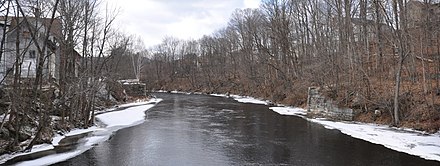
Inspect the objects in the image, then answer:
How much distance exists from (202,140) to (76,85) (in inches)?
318

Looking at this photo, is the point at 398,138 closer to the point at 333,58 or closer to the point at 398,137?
the point at 398,137

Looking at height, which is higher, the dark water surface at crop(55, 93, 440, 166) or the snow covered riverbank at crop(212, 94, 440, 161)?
the snow covered riverbank at crop(212, 94, 440, 161)

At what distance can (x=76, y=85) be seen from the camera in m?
19.0

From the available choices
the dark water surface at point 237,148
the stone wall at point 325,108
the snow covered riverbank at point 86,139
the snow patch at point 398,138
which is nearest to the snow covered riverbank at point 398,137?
the snow patch at point 398,138

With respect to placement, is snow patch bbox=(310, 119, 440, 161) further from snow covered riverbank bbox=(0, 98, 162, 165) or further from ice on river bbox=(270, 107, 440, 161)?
snow covered riverbank bbox=(0, 98, 162, 165)

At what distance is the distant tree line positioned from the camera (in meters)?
19.3

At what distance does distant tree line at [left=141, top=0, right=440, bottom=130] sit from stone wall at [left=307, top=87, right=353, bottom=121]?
0.58m

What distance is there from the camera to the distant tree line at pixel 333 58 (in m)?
19.3

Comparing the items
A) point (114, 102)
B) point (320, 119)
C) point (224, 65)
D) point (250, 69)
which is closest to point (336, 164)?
point (320, 119)

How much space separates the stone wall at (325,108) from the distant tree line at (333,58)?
1.91 feet

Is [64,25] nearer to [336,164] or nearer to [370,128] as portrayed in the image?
[336,164]

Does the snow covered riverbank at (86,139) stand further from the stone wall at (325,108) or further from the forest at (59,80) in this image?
the stone wall at (325,108)

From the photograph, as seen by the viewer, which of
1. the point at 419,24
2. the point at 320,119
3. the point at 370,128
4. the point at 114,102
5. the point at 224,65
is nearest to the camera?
the point at 370,128

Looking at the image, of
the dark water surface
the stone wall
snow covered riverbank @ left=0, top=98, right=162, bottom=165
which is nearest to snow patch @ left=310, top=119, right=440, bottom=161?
the dark water surface
